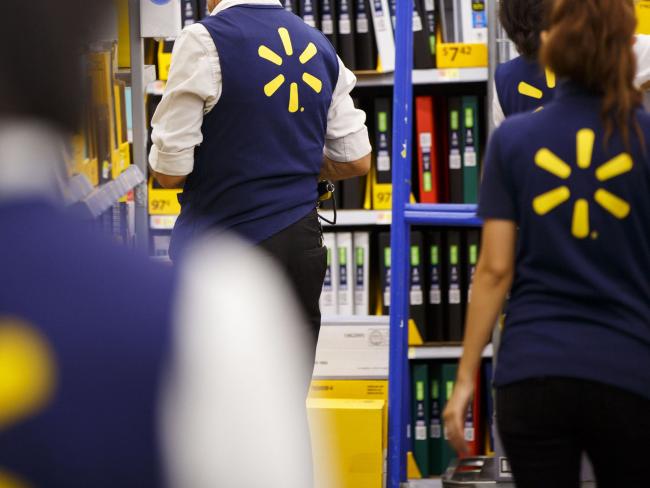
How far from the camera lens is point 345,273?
377 centimetres

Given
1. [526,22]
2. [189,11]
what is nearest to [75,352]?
[526,22]

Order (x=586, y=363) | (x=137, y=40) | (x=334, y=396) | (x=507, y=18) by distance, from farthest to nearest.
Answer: (x=334, y=396) < (x=137, y=40) < (x=507, y=18) < (x=586, y=363)

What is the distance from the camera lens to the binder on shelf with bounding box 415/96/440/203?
145 inches

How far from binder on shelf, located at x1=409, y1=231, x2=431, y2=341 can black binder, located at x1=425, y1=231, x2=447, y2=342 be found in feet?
0.09

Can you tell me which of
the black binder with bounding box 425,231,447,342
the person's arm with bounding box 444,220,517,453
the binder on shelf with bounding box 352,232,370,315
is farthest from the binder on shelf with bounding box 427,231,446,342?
the person's arm with bounding box 444,220,517,453

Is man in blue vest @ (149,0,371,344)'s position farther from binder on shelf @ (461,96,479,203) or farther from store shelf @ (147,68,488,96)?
binder on shelf @ (461,96,479,203)

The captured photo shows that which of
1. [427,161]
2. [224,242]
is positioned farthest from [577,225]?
[427,161]

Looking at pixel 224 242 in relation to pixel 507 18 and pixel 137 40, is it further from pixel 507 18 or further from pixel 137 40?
pixel 507 18

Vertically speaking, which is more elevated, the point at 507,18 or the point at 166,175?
the point at 507,18

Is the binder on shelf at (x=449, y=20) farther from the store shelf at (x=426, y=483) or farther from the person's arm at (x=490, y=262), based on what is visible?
the person's arm at (x=490, y=262)

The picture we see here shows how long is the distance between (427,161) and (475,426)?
3.03ft

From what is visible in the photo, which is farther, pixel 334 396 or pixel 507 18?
pixel 334 396

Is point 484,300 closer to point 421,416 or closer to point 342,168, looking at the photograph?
point 342,168

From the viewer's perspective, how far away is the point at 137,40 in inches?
106
